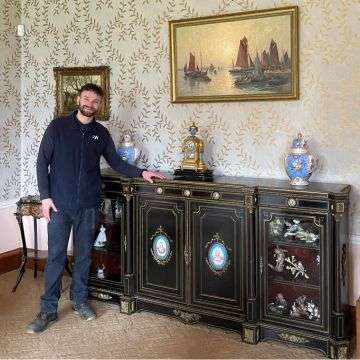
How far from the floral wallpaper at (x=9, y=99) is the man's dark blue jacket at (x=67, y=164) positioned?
4.28 feet

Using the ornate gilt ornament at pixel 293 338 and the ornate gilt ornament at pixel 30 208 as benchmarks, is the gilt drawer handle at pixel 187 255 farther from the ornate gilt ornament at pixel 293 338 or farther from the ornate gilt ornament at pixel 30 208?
the ornate gilt ornament at pixel 30 208

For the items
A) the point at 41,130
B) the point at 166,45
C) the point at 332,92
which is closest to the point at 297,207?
the point at 332,92

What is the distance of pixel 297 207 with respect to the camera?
2920 mm

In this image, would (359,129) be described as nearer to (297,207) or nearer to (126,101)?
(297,207)

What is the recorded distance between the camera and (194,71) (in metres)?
3.64

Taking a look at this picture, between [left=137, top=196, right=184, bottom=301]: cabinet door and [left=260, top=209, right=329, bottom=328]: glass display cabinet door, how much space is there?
60cm

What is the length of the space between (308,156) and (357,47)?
76 centimetres

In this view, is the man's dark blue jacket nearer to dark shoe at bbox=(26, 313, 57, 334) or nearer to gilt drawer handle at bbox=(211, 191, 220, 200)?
dark shoe at bbox=(26, 313, 57, 334)

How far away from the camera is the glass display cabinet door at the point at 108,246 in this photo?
11.8 feet

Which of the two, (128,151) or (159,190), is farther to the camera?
(128,151)

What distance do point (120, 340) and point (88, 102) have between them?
157cm

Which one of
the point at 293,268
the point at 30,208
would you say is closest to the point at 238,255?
the point at 293,268

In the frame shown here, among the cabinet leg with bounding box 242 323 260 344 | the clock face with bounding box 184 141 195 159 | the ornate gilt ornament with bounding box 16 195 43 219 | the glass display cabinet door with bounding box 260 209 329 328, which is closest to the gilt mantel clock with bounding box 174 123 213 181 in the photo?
the clock face with bounding box 184 141 195 159

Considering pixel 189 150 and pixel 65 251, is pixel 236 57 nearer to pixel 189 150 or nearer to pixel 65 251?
pixel 189 150
